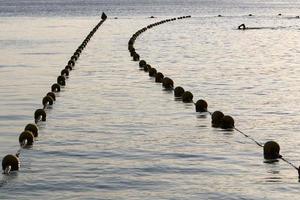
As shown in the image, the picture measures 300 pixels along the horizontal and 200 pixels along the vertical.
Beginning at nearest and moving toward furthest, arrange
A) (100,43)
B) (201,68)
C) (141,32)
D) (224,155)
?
(224,155) < (201,68) < (100,43) < (141,32)

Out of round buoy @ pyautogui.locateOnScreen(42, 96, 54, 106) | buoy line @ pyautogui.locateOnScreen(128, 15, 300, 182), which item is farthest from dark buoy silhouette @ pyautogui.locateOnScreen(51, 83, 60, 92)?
buoy line @ pyautogui.locateOnScreen(128, 15, 300, 182)

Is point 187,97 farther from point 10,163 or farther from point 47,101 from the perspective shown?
point 10,163

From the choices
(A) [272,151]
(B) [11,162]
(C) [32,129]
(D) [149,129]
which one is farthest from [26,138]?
(A) [272,151]

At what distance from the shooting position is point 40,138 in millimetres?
20172

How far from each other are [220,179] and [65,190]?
310 centimetres

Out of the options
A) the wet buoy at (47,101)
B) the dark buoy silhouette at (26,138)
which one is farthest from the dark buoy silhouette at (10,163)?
the wet buoy at (47,101)

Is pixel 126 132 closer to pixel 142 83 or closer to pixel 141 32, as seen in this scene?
pixel 142 83

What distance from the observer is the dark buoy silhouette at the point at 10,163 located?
16.1 meters

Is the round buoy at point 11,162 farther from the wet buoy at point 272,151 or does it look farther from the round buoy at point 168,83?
the round buoy at point 168,83

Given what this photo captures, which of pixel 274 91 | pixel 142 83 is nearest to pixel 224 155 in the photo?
pixel 274 91

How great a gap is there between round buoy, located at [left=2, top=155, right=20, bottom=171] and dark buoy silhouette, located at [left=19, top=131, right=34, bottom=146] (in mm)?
2637

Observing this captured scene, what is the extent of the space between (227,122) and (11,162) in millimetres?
7269

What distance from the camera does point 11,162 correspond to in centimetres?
1620

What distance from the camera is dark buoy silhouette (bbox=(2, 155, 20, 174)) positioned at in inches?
635
